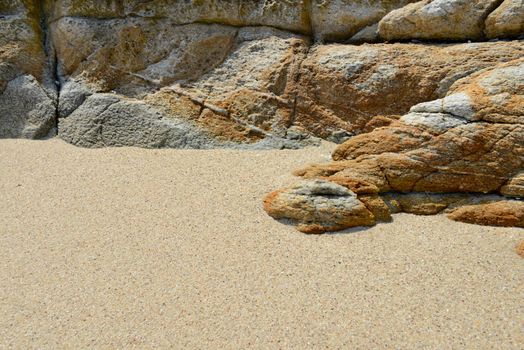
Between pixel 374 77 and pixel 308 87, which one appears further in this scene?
pixel 308 87

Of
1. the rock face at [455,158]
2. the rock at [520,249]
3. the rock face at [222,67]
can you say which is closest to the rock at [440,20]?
the rock face at [222,67]

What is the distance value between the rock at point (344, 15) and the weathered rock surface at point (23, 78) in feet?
13.1

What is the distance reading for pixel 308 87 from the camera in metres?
A: 6.48

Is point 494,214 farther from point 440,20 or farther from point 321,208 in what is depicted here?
point 440,20

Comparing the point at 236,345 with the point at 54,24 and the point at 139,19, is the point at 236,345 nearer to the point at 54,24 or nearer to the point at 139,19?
the point at 139,19

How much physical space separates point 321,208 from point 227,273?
3.85 ft

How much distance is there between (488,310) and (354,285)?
3.32ft

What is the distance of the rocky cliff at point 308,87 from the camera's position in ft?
16.4

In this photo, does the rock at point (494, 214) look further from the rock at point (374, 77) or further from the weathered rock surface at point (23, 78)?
the weathered rock surface at point (23, 78)

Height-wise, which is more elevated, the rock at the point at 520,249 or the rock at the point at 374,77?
the rock at the point at 374,77

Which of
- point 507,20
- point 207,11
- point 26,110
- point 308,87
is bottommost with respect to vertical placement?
point 26,110

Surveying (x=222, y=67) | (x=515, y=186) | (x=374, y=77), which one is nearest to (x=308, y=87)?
(x=374, y=77)

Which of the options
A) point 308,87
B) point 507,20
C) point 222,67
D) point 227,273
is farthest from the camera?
point 222,67

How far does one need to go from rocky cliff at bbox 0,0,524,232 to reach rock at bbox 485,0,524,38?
0.05 feet
